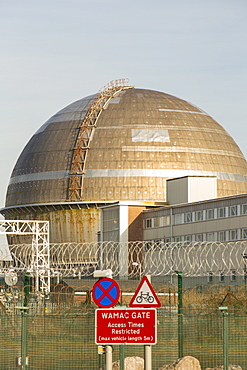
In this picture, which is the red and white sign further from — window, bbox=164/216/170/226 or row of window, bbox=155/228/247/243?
window, bbox=164/216/170/226

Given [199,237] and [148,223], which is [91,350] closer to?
[199,237]

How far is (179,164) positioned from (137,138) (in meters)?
5.79

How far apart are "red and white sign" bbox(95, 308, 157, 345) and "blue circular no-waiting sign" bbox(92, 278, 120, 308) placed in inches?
27.8

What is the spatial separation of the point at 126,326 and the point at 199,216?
6151 centimetres

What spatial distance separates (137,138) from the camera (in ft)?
333

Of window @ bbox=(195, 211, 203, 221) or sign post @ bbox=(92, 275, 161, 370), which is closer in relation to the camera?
sign post @ bbox=(92, 275, 161, 370)

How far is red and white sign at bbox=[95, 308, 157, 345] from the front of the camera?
17.4 m

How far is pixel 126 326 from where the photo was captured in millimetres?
17438

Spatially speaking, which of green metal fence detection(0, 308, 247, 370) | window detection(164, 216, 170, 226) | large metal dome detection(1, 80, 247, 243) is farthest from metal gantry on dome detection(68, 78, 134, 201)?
green metal fence detection(0, 308, 247, 370)

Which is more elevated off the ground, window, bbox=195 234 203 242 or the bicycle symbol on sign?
window, bbox=195 234 203 242

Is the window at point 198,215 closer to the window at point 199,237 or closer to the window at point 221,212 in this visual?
the window at point 199,237

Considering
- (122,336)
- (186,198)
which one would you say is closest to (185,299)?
(122,336)

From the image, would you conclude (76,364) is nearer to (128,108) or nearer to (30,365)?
(30,365)

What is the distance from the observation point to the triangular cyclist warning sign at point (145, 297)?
18.0 m
